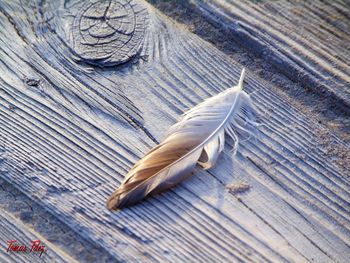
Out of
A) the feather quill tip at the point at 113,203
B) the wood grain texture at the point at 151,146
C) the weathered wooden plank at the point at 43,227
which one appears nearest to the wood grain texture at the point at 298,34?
the wood grain texture at the point at 151,146

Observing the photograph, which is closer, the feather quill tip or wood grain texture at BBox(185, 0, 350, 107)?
the feather quill tip

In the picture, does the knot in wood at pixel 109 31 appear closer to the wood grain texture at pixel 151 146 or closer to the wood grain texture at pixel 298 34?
the wood grain texture at pixel 151 146

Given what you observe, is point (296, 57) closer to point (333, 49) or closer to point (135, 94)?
point (333, 49)

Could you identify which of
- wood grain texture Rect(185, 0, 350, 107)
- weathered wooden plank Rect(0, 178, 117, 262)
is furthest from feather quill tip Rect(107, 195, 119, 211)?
wood grain texture Rect(185, 0, 350, 107)

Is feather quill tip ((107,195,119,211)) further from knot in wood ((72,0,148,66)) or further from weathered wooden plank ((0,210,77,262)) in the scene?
knot in wood ((72,0,148,66))

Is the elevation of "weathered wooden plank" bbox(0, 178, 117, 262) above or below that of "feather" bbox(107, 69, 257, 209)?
below

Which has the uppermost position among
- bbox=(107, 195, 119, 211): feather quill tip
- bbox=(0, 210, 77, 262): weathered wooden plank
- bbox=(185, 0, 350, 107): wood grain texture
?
bbox=(185, 0, 350, 107): wood grain texture

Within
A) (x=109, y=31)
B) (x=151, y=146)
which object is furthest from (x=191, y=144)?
(x=109, y=31)
